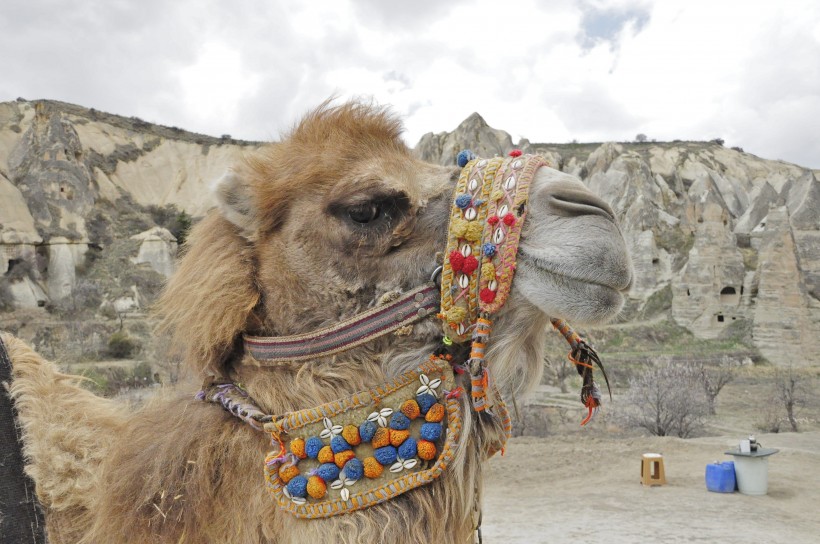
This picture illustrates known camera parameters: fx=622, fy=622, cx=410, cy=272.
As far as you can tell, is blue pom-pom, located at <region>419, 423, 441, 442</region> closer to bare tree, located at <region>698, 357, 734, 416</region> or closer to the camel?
the camel

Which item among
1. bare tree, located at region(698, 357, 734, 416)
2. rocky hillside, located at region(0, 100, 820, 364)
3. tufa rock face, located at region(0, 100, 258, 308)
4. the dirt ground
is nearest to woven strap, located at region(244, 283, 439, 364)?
the dirt ground

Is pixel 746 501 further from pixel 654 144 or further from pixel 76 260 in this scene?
pixel 654 144

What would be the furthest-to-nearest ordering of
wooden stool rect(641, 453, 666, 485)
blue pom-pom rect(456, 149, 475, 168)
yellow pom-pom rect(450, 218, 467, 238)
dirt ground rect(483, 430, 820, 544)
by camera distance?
wooden stool rect(641, 453, 666, 485)
dirt ground rect(483, 430, 820, 544)
blue pom-pom rect(456, 149, 475, 168)
yellow pom-pom rect(450, 218, 467, 238)

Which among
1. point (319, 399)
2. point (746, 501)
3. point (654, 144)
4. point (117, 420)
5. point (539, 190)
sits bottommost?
point (746, 501)

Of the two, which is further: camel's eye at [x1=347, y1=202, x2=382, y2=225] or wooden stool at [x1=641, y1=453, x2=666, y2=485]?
wooden stool at [x1=641, y1=453, x2=666, y2=485]

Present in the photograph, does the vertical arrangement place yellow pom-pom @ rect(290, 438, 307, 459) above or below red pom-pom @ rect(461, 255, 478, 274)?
below

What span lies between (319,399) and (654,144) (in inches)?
2684

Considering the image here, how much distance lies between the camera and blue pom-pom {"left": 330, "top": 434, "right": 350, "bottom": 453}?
1540mm

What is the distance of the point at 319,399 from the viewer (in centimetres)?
161

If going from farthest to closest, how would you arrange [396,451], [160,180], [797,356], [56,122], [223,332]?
[160,180]
[56,122]
[797,356]
[223,332]
[396,451]

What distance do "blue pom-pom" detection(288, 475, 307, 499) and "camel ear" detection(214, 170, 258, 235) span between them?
69cm

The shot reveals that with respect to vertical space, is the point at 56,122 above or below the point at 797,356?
above

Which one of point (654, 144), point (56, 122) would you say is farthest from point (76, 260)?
point (654, 144)

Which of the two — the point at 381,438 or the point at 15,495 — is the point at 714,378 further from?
the point at 15,495
